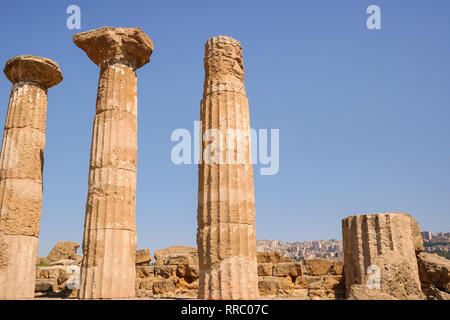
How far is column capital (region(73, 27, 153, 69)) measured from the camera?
12914 millimetres

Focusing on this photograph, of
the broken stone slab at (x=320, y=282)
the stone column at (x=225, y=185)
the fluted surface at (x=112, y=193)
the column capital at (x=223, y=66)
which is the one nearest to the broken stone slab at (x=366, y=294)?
the stone column at (x=225, y=185)

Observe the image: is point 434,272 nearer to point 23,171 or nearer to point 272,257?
point 272,257

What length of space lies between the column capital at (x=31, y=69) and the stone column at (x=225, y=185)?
23.6ft

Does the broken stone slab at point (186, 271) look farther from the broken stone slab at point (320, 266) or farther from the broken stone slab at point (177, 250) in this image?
the broken stone slab at point (320, 266)

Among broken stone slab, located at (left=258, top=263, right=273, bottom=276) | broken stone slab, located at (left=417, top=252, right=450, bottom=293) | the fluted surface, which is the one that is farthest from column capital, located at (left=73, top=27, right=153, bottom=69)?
broken stone slab, located at (left=417, top=252, right=450, bottom=293)

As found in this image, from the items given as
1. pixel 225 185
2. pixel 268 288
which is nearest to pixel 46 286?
pixel 268 288

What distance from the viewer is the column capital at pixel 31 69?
14.8 meters

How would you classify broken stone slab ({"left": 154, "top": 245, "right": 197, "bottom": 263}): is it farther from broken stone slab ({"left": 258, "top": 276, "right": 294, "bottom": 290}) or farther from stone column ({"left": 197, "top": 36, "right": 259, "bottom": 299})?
stone column ({"left": 197, "top": 36, "right": 259, "bottom": 299})

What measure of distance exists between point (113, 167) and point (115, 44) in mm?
4006

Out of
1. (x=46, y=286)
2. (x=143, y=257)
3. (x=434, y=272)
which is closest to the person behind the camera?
(x=434, y=272)

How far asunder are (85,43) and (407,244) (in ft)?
36.7

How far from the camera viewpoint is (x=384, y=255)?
9.48 m

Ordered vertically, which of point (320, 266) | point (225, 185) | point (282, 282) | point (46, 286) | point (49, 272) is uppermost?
point (225, 185)
